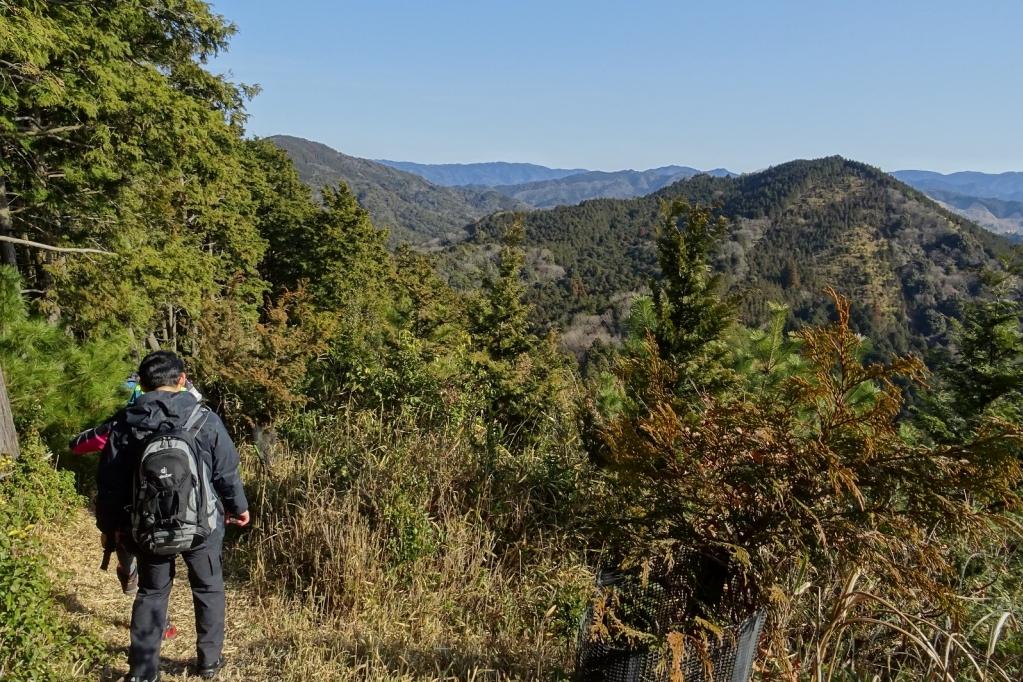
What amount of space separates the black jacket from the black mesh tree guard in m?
1.61

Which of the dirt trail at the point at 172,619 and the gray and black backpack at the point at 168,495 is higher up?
the gray and black backpack at the point at 168,495

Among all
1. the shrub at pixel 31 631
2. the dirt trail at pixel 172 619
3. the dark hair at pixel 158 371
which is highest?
the dark hair at pixel 158 371

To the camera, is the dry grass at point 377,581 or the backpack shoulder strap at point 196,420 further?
the dry grass at point 377,581

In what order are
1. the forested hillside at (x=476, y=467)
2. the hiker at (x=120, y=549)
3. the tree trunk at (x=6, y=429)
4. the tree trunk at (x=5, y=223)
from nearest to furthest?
the forested hillside at (x=476, y=467)
the hiker at (x=120, y=549)
the tree trunk at (x=6, y=429)
the tree trunk at (x=5, y=223)

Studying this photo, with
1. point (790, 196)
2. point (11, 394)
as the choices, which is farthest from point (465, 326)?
point (790, 196)

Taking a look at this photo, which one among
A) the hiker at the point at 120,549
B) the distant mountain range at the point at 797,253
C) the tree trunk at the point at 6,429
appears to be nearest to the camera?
the hiker at the point at 120,549

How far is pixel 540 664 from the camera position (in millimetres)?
2566

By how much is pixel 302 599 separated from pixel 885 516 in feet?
9.02

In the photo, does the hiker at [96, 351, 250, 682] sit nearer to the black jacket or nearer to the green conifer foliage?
the black jacket

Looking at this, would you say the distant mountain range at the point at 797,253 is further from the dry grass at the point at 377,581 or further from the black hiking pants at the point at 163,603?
the black hiking pants at the point at 163,603

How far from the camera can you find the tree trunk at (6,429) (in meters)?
4.54


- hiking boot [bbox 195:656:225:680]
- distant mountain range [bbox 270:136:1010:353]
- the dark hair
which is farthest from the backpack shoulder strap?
distant mountain range [bbox 270:136:1010:353]

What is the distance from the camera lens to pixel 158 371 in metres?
2.46

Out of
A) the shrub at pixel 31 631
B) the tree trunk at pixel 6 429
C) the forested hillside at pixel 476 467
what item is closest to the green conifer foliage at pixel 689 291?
the forested hillside at pixel 476 467
